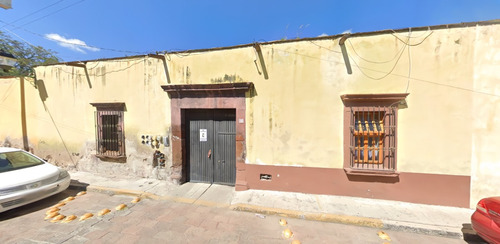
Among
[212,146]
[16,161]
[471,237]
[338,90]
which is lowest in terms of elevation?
[471,237]

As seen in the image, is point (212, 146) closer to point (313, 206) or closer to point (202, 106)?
point (202, 106)

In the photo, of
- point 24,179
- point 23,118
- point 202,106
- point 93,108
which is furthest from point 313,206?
point 23,118

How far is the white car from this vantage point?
11.7ft

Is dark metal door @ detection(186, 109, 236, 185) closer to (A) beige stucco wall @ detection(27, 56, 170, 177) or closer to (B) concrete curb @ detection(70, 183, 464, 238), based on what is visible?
(A) beige stucco wall @ detection(27, 56, 170, 177)

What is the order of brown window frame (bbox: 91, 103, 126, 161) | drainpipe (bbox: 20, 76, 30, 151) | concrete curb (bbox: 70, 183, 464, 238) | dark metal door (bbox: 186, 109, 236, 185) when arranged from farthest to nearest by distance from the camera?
drainpipe (bbox: 20, 76, 30, 151), brown window frame (bbox: 91, 103, 126, 161), dark metal door (bbox: 186, 109, 236, 185), concrete curb (bbox: 70, 183, 464, 238)

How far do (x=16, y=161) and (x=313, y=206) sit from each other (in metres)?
7.40

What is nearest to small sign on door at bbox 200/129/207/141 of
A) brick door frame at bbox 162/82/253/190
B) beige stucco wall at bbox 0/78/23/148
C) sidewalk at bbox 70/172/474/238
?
brick door frame at bbox 162/82/253/190

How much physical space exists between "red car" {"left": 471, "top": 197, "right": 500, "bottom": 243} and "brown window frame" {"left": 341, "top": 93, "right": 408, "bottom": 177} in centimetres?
127

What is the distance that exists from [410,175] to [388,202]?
2.58 feet

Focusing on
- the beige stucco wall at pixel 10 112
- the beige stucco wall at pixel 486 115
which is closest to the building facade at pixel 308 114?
the beige stucco wall at pixel 486 115

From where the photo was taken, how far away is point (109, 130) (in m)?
5.92

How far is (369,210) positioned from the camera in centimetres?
378

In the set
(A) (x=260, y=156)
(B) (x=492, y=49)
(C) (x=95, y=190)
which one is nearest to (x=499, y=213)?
(B) (x=492, y=49)

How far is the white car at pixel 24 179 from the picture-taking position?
3.55 metres
